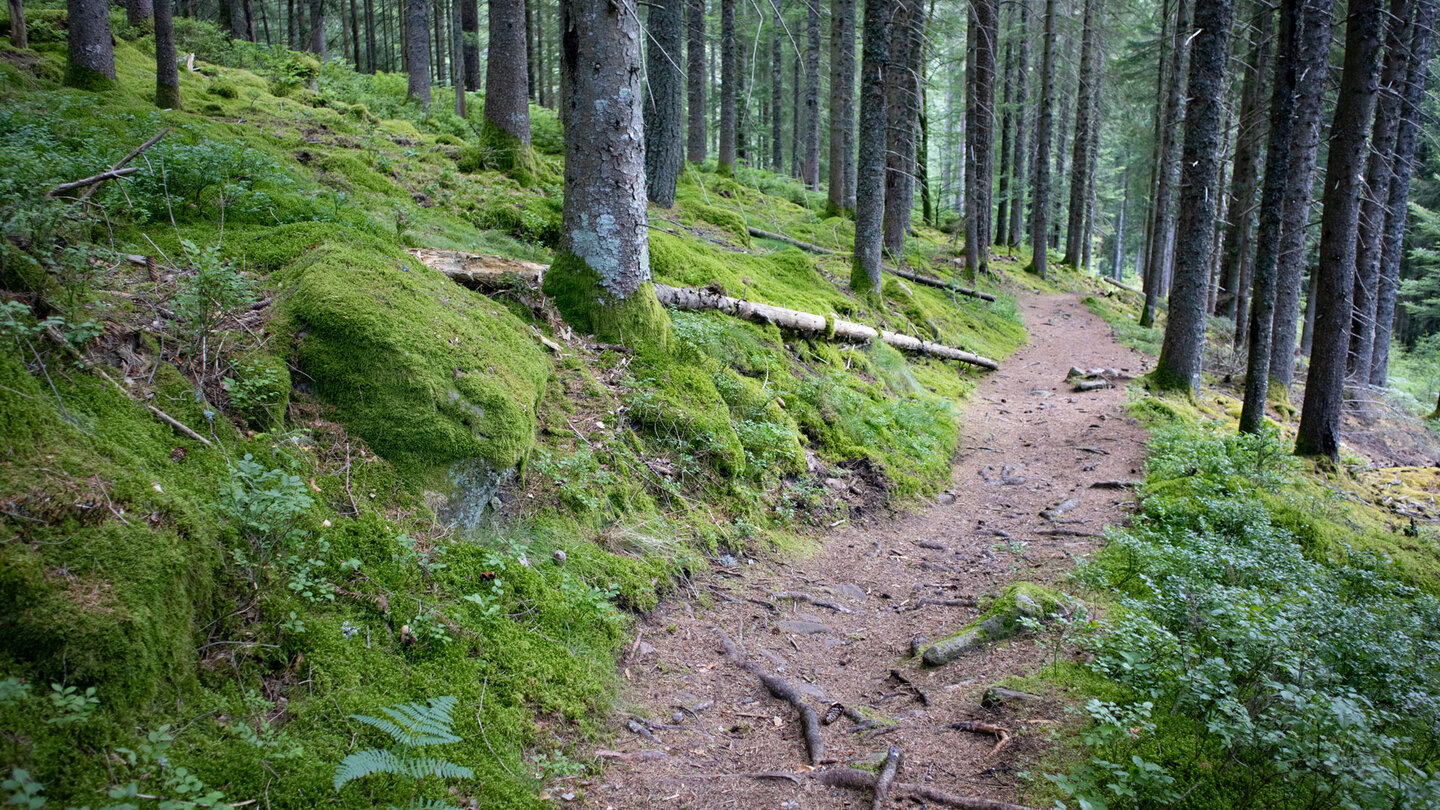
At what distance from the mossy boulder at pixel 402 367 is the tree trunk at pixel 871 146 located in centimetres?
842

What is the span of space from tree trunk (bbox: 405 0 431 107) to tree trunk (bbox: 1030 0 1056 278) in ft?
56.3

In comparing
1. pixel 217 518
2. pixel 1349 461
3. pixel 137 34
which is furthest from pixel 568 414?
pixel 137 34

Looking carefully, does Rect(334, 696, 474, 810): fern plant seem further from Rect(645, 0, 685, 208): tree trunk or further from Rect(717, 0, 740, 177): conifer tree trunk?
Rect(717, 0, 740, 177): conifer tree trunk

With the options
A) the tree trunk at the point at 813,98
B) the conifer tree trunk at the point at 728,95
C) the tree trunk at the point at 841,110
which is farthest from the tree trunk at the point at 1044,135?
the conifer tree trunk at the point at 728,95

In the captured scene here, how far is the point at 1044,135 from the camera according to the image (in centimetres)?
2292

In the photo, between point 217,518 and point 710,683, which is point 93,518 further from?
point 710,683

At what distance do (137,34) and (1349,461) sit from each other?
2250 cm

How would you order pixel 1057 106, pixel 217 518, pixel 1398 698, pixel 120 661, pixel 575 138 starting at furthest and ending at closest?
1. pixel 1057 106
2. pixel 575 138
3. pixel 1398 698
4. pixel 217 518
5. pixel 120 661

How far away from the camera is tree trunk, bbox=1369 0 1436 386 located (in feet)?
43.7

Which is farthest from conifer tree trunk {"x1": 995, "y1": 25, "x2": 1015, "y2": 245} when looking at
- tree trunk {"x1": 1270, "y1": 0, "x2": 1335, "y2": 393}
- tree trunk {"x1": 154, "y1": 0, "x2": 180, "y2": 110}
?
tree trunk {"x1": 154, "y1": 0, "x2": 180, "y2": 110}

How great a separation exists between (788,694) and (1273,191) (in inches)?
358

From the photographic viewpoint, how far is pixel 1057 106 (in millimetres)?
33594

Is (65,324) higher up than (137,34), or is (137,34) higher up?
(137,34)

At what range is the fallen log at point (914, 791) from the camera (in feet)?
9.46
